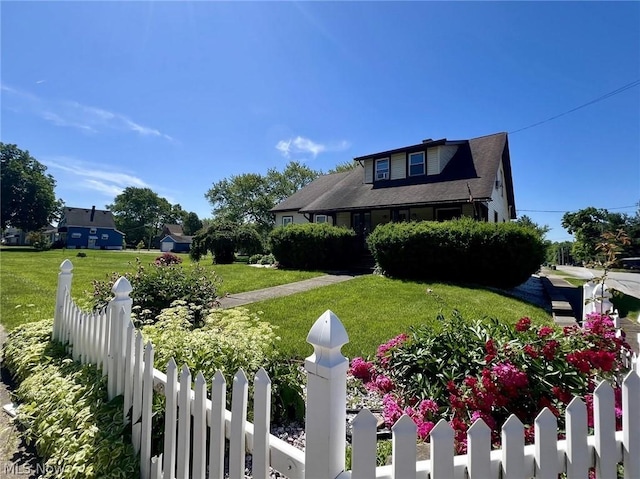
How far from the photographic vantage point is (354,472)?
1.02m

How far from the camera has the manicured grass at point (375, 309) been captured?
16.1 ft

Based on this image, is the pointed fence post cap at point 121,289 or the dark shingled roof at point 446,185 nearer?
the pointed fence post cap at point 121,289

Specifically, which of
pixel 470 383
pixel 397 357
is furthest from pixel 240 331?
pixel 470 383

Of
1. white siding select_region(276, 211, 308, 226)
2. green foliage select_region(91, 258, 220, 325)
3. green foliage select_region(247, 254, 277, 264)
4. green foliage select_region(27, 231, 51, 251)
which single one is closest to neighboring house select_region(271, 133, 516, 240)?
white siding select_region(276, 211, 308, 226)

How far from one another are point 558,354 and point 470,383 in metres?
0.83

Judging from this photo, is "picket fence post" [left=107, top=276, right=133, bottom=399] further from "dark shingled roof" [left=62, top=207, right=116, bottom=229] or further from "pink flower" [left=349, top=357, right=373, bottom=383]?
"dark shingled roof" [left=62, top=207, right=116, bottom=229]

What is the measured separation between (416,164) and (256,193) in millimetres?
25272

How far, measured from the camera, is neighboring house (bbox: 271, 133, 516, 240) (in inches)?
591

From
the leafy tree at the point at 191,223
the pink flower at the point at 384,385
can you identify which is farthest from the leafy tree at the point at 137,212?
the pink flower at the point at 384,385

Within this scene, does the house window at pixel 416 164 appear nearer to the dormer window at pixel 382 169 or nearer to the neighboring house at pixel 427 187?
the neighboring house at pixel 427 187

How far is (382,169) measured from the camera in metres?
19.0

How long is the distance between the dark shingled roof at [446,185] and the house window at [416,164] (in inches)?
17.3

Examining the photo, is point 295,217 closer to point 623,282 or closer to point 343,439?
point 623,282

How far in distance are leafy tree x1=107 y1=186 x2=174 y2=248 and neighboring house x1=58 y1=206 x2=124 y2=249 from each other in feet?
34.6
